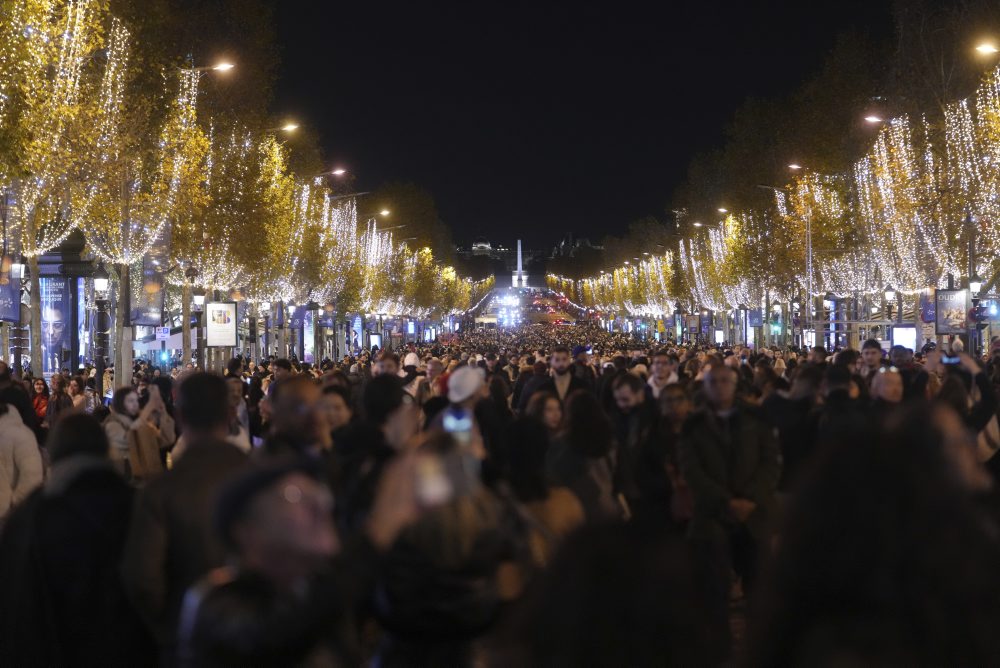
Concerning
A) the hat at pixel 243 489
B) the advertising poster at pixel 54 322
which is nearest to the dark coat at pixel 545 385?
the hat at pixel 243 489

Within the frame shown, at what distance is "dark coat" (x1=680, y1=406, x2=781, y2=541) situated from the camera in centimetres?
866

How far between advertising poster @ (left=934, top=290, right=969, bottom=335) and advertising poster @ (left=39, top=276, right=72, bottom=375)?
883 inches

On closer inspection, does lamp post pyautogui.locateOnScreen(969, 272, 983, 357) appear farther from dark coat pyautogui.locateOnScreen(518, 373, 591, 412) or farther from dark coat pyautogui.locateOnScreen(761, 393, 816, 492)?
dark coat pyautogui.locateOnScreen(761, 393, 816, 492)

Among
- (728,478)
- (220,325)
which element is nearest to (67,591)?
(728,478)

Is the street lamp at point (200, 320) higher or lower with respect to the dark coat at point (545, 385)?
higher

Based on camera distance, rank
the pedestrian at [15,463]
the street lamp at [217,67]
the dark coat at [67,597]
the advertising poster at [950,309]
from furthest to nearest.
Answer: the advertising poster at [950,309] < the street lamp at [217,67] < the pedestrian at [15,463] < the dark coat at [67,597]

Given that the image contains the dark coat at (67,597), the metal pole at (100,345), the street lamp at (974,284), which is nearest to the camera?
the dark coat at (67,597)

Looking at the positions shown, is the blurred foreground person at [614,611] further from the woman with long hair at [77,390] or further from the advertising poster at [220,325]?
the advertising poster at [220,325]

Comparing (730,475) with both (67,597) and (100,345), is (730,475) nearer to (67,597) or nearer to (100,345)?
(67,597)

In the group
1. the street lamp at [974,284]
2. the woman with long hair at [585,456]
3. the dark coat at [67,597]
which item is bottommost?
the dark coat at [67,597]

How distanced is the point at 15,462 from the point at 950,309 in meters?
28.3

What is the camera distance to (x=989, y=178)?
113ft

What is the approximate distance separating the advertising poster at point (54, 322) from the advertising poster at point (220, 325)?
6.45m

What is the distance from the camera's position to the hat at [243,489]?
384 cm
